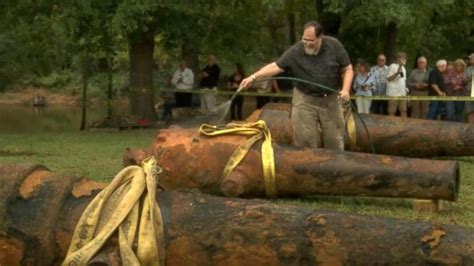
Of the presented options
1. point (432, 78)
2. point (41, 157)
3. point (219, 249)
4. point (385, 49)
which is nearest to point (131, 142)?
point (41, 157)

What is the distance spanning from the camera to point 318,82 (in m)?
8.74

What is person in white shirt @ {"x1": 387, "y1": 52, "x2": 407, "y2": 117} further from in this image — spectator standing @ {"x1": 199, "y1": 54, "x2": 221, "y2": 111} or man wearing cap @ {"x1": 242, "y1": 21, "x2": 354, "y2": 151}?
man wearing cap @ {"x1": 242, "y1": 21, "x2": 354, "y2": 151}

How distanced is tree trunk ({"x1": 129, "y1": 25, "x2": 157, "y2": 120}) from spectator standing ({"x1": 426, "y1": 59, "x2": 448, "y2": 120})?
7791 mm

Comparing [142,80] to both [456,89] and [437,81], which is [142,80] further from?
[456,89]

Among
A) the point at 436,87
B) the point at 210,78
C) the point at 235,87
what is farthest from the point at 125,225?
the point at 235,87

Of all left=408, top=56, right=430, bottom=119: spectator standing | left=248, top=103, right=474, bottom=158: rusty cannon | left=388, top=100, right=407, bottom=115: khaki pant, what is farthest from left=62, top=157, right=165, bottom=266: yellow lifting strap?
left=408, top=56, right=430, bottom=119: spectator standing

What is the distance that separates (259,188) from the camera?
24.6 ft

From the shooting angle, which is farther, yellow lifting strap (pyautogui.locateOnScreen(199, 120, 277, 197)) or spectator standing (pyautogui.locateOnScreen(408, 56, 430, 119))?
spectator standing (pyautogui.locateOnScreen(408, 56, 430, 119))

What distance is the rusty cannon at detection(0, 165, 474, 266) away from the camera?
4.10m

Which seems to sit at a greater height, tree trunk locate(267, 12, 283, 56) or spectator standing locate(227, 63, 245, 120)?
tree trunk locate(267, 12, 283, 56)

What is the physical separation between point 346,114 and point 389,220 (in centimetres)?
704

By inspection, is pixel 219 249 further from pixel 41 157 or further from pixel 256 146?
pixel 41 157

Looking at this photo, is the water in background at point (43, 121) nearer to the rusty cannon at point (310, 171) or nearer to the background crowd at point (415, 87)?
the background crowd at point (415, 87)

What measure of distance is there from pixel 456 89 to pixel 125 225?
1273cm
